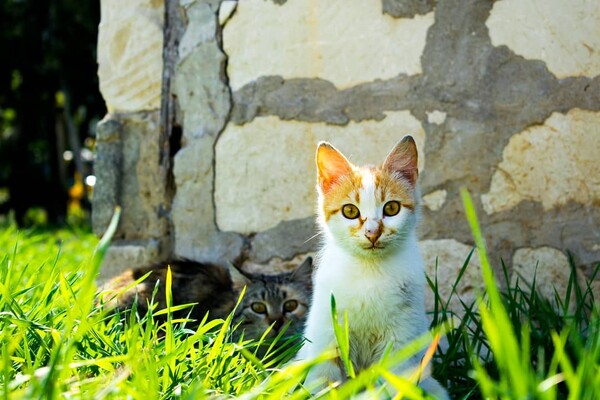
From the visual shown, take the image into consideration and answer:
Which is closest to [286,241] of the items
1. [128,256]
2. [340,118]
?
[340,118]

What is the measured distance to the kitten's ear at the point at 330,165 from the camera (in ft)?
7.16

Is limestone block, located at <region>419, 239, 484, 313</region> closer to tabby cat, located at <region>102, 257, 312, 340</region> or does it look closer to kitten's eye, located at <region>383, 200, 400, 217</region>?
tabby cat, located at <region>102, 257, 312, 340</region>

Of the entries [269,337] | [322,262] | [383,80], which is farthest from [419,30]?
[269,337]

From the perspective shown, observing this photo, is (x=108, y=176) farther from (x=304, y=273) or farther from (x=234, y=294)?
(x=304, y=273)

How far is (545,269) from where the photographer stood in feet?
8.71

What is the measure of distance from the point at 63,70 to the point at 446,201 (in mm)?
8462

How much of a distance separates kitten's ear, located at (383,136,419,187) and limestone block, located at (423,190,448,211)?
2.04 ft

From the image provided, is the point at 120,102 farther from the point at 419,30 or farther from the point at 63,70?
the point at 63,70

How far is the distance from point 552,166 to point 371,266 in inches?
39.9

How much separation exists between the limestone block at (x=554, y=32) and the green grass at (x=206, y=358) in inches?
31.8

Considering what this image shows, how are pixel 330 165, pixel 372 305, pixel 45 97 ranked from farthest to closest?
pixel 45 97 → pixel 330 165 → pixel 372 305

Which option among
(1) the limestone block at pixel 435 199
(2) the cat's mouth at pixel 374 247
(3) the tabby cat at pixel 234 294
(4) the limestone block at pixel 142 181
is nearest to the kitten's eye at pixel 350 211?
(2) the cat's mouth at pixel 374 247

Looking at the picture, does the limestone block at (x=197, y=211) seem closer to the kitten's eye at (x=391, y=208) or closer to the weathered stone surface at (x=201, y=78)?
the weathered stone surface at (x=201, y=78)

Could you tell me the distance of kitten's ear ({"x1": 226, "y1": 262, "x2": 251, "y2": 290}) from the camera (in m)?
2.74
